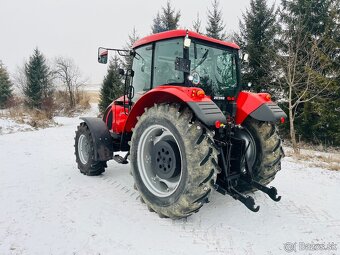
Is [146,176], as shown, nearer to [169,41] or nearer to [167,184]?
[167,184]

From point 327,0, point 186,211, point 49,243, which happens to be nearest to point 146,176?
point 186,211

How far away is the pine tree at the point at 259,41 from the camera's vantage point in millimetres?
13758

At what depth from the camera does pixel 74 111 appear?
31891 mm

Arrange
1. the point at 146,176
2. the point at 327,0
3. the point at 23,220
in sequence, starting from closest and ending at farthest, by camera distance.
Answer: the point at 23,220
the point at 146,176
the point at 327,0

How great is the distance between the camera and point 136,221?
10.1 feet

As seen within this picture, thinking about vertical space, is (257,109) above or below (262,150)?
above

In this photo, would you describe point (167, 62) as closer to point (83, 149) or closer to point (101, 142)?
point (101, 142)

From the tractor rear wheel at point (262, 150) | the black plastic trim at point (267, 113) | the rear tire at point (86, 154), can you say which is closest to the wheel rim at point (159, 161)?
the tractor rear wheel at point (262, 150)

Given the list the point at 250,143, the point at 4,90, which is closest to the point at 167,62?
the point at 250,143

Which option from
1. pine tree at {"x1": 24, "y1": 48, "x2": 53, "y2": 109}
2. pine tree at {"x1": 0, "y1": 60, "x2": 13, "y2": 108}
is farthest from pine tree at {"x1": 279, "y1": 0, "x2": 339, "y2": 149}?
pine tree at {"x1": 0, "y1": 60, "x2": 13, "y2": 108}

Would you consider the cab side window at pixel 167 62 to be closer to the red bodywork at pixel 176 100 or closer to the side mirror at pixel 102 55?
the red bodywork at pixel 176 100

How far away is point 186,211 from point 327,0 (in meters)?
14.6

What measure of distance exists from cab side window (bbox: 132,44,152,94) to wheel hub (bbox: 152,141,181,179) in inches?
43.1

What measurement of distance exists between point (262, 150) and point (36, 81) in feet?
95.7
